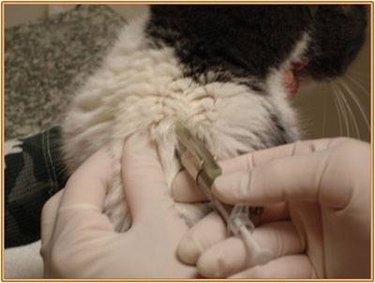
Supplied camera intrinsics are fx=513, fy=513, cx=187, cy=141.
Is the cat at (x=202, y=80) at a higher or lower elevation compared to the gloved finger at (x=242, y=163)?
higher

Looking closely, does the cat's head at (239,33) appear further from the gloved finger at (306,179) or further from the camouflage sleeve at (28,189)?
the camouflage sleeve at (28,189)

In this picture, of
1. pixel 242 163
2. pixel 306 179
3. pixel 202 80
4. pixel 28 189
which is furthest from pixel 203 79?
pixel 28 189

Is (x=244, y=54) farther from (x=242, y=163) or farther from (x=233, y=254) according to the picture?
(x=233, y=254)

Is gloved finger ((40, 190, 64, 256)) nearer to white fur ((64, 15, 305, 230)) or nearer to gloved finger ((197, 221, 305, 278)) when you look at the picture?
white fur ((64, 15, 305, 230))

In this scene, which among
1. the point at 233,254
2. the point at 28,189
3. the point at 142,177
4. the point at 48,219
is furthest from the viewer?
the point at 28,189

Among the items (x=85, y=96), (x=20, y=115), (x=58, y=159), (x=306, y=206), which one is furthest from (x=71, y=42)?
(x=306, y=206)

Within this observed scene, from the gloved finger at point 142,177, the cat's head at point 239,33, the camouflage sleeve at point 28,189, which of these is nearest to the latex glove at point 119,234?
the gloved finger at point 142,177
